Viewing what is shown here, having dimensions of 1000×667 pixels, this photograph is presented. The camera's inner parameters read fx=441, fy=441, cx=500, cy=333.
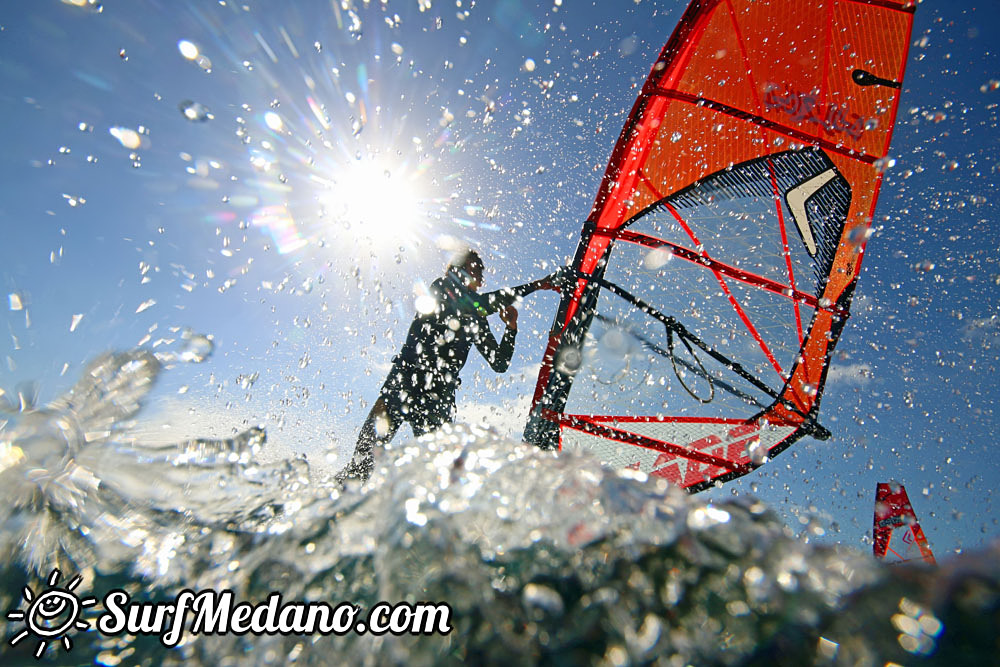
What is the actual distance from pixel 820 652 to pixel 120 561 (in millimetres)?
2458

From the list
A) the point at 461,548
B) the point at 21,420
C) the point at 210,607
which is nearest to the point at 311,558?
the point at 210,607

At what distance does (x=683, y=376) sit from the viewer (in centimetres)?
530

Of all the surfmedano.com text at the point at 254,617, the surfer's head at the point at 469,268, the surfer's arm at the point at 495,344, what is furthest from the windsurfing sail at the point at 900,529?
the surfmedano.com text at the point at 254,617

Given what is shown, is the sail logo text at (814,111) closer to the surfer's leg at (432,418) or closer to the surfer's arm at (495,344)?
the surfer's arm at (495,344)

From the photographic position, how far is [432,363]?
14.4 feet

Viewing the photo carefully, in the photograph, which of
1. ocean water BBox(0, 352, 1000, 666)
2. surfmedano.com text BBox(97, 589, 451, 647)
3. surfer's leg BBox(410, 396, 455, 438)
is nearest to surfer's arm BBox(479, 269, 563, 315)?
surfer's leg BBox(410, 396, 455, 438)

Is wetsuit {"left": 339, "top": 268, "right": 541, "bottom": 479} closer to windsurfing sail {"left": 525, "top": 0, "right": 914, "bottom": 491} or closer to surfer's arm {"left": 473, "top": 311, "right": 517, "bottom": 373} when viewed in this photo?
surfer's arm {"left": 473, "top": 311, "right": 517, "bottom": 373}

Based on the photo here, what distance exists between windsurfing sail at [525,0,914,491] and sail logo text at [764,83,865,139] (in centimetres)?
2

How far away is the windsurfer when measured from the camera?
4.36 m

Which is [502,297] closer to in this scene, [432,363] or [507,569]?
Answer: [432,363]

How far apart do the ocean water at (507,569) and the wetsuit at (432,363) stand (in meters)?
2.07

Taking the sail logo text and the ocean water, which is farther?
the sail logo text

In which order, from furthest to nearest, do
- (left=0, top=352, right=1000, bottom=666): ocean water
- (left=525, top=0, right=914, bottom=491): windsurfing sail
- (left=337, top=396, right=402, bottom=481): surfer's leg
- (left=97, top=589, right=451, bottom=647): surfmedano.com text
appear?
(left=525, top=0, right=914, bottom=491): windsurfing sail < (left=337, top=396, right=402, bottom=481): surfer's leg < (left=97, top=589, right=451, bottom=647): surfmedano.com text < (left=0, top=352, right=1000, bottom=666): ocean water

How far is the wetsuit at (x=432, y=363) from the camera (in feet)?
14.3
